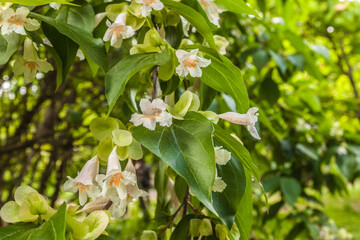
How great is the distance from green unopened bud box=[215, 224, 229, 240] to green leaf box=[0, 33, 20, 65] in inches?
12.8

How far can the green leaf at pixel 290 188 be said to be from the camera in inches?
53.9

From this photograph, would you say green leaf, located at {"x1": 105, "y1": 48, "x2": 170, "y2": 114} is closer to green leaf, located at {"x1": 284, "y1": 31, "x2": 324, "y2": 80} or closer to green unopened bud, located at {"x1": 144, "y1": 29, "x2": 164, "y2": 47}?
green unopened bud, located at {"x1": 144, "y1": 29, "x2": 164, "y2": 47}

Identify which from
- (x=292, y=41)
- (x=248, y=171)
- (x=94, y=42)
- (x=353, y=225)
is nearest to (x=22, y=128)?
(x=292, y=41)

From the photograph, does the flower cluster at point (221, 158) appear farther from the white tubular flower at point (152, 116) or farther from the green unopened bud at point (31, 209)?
the green unopened bud at point (31, 209)

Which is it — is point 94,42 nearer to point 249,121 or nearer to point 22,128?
point 249,121

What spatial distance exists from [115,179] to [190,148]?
3.9 inches

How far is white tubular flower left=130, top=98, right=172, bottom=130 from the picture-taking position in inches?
16.8

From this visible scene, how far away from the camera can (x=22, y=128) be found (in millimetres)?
1563

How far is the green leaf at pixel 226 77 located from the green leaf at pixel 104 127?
0.13 meters

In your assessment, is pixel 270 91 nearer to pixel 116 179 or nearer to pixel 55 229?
pixel 116 179

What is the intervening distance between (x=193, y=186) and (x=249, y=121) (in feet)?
0.54

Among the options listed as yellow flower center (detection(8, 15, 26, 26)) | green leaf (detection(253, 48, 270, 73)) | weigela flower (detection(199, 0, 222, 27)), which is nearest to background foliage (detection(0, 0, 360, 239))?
green leaf (detection(253, 48, 270, 73))

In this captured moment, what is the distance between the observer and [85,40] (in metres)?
0.49

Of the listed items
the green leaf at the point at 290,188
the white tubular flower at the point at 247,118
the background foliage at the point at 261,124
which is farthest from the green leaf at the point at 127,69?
the green leaf at the point at 290,188
